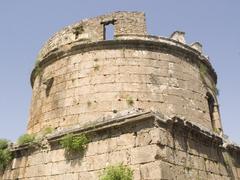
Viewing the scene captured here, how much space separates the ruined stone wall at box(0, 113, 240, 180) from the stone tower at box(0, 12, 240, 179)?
0.07ft

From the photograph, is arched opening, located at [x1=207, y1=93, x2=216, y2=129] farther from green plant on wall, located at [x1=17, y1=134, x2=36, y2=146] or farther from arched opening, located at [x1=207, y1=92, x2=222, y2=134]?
green plant on wall, located at [x1=17, y1=134, x2=36, y2=146]

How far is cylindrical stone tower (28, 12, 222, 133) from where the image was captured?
8.98 meters

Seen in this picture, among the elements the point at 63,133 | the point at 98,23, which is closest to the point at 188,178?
the point at 63,133

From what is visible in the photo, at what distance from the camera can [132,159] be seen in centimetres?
621

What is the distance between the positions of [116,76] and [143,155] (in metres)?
3.65

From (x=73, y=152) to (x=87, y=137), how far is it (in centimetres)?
49

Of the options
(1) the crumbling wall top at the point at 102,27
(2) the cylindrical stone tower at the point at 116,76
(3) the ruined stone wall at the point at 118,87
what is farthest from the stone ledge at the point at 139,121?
(1) the crumbling wall top at the point at 102,27

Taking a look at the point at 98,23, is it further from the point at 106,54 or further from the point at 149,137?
the point at 149,137

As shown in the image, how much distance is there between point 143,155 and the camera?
608 centimetres

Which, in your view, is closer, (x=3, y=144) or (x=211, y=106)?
(x=3, y=144)

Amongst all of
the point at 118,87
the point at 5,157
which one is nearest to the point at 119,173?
the point at 118,87

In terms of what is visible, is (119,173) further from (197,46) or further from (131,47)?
(197,46)

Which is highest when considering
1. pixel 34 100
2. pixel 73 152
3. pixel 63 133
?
pixel 34 100

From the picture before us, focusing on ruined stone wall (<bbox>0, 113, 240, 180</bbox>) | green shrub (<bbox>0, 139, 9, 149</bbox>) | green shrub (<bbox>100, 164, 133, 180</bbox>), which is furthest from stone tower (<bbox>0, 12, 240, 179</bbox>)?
green shrub (<bbox>0, 139, 9, 149</bbox>)
